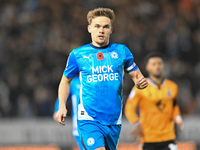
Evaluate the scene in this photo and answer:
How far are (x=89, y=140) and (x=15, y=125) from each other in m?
→ 6.99

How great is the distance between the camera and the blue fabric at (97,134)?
218 inches

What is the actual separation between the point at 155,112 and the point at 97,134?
7.40ft

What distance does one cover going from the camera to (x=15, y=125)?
1226 cm

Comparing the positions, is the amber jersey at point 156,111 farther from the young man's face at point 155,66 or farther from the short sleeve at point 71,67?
the short sleeve at point 71,67

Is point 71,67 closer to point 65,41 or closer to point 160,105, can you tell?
point 160,105

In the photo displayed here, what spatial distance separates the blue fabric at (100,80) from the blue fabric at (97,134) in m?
0.06

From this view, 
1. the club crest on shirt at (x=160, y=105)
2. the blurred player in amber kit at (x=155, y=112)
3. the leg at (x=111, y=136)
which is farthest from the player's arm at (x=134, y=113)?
the leg at (x=111, y=136)

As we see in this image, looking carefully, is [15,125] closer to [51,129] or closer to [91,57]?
[51,129]

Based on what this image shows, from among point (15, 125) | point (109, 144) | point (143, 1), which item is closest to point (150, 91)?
point (109, 144)

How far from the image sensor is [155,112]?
764 centimetres

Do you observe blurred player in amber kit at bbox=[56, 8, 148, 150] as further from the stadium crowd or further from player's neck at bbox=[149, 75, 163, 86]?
the stadium crowd

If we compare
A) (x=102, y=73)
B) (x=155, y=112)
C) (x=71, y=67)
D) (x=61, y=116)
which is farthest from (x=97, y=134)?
(x=155, y=112)

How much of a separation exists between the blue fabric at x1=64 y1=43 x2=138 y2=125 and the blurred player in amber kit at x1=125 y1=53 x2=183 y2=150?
1948mm

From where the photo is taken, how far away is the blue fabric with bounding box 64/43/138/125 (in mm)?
5680
